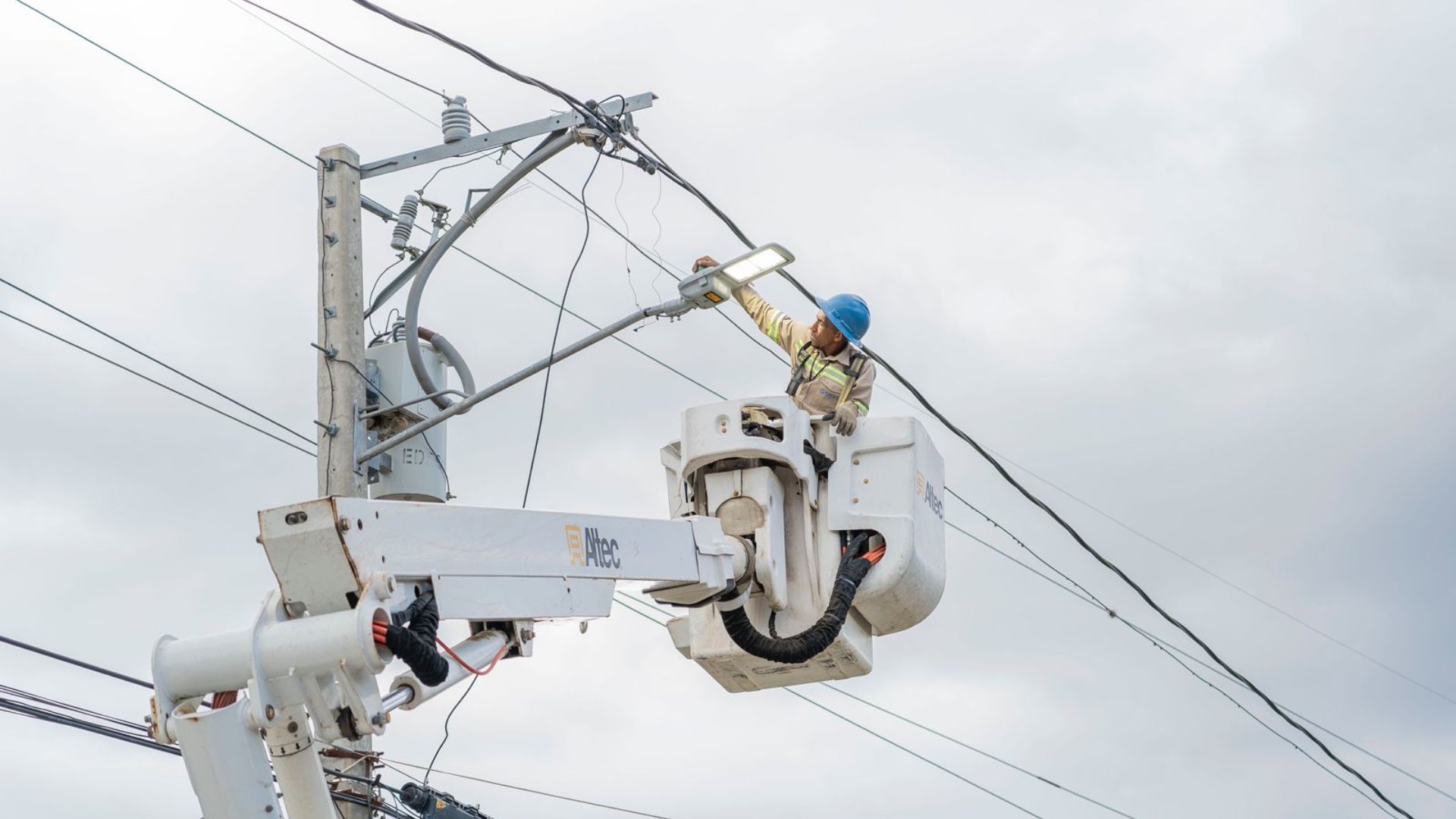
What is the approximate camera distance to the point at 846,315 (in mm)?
9555

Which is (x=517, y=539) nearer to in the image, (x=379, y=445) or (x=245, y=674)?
(x=245, y=674)

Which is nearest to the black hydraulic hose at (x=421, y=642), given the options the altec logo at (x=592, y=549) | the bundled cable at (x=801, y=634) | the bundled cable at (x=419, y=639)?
the bundled cable at (x=419, y=639)

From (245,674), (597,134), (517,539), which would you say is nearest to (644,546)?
(517,539)

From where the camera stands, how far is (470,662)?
20.5ft

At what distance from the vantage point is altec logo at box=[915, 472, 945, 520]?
28.7 feet

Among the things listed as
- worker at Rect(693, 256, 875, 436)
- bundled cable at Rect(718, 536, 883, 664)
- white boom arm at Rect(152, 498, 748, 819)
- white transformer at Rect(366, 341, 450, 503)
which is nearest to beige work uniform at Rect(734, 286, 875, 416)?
worker at Rect(693, 256, 875, 436)

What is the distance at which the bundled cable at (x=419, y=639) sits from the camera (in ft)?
18.2

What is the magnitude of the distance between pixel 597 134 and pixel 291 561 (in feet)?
16.1

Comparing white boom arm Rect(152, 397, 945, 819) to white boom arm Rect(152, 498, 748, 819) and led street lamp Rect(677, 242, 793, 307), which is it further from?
led street lamp Rect(677, 242, 793, 307)

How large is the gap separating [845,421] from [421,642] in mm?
3478

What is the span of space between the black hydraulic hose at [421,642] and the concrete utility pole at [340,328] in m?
3.60

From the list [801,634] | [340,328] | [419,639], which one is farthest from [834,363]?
[419,639]

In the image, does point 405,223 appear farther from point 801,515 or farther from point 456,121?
point 801,515

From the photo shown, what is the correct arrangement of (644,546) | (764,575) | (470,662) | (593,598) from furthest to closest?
(764,575), (644,546), (593,598), (470,662)
